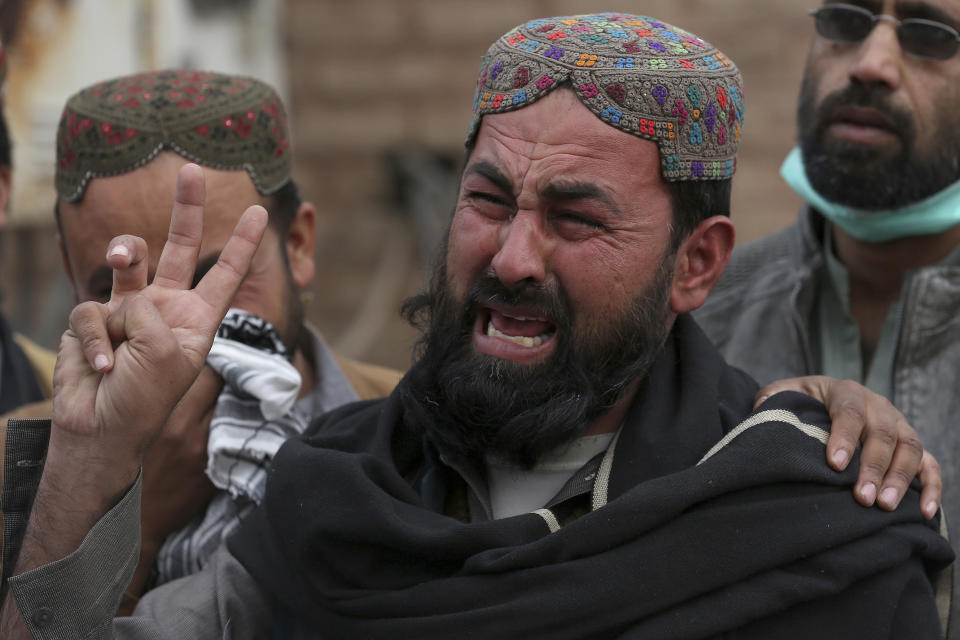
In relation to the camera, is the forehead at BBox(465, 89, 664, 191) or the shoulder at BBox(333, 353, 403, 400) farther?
the shoulder at BBox(333, 353, 403, 400)

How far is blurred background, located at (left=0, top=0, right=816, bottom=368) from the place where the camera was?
7.37 meters

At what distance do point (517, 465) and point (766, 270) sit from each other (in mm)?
1592

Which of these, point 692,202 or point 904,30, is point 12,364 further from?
point 904,30

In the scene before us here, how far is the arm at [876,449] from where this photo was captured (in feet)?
7.86

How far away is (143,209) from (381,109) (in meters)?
5.52

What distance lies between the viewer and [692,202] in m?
2.63

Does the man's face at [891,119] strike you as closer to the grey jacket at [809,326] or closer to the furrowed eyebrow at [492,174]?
the grey jacket at [809,326]

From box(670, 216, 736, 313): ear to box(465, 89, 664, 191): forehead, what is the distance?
0.62 ft

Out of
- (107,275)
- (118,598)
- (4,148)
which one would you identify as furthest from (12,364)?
(118,598)

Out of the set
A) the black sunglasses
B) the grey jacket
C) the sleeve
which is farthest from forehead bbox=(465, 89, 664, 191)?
the black sunglasses

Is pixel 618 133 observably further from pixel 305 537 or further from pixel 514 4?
pixel 514 4

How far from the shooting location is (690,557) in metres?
2.29

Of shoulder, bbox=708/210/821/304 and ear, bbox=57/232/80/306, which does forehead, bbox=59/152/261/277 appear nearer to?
ear, bbox=57/232/80/306

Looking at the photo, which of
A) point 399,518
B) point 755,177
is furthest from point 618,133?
point 755,177
